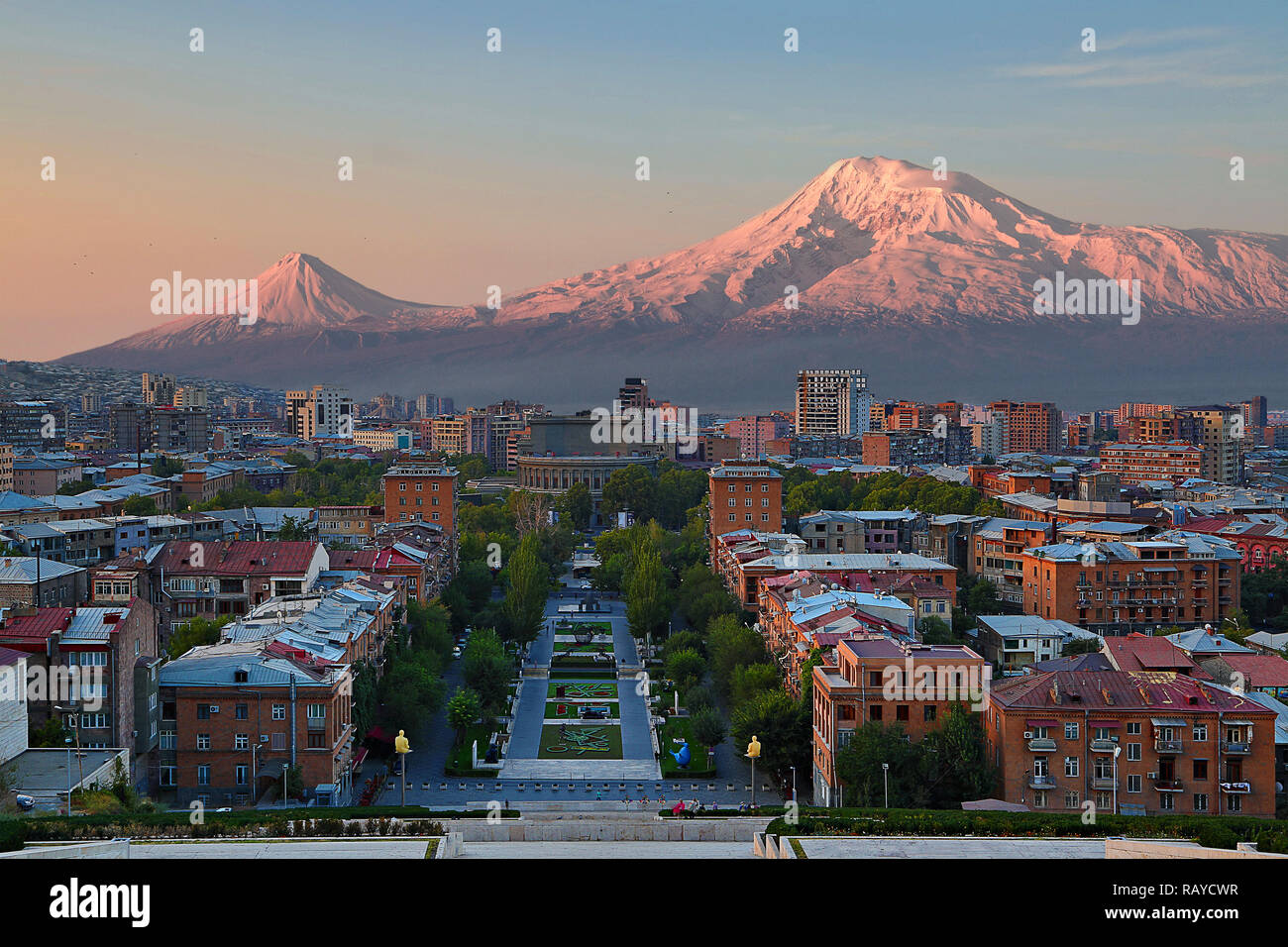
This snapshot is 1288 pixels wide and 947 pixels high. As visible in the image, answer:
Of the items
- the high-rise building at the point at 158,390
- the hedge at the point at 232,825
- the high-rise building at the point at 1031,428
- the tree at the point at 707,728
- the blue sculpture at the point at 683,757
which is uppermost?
the high-rise building at the point at 158,390

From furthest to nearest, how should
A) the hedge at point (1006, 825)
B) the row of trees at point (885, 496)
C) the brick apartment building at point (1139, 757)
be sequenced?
the row of trees at point (885, 496), the brick apartment building at point (1139, 757), the hedge at point (1006, 825)

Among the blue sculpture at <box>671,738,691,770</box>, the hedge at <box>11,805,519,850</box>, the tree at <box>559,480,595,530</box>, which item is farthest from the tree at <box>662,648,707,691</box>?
the tree at <box>559,480,595,530</box>

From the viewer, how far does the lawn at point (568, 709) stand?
95.1ft

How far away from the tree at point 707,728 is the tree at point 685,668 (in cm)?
412

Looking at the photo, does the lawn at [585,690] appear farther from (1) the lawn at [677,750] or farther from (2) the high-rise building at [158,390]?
(2) the high-rise building at [158,390]

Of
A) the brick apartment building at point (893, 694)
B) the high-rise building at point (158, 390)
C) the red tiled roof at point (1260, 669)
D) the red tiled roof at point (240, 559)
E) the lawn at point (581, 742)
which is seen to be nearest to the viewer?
the brick apartment building at point (893, 694)

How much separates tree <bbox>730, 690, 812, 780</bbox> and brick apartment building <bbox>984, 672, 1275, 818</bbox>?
380cm

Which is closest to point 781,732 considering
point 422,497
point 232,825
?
point 232,825

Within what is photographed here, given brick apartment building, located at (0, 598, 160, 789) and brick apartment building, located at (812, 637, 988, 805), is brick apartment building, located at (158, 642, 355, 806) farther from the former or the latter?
brick apartment building, located at (812, 637, 988, 805)

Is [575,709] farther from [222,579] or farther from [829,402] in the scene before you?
[829,402]

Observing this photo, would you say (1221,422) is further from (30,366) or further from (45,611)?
(30,366)

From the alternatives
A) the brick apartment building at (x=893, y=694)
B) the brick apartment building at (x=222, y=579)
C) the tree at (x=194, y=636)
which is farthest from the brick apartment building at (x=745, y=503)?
the brick apartment building at (x=893, y=694)
